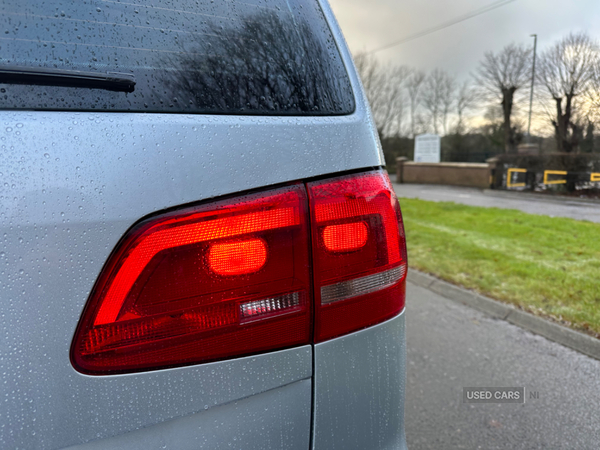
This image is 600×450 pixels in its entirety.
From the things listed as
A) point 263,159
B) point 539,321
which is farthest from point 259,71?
point 539,321

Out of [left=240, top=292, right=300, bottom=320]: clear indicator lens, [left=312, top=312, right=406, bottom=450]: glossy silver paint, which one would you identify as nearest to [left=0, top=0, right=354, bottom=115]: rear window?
[left=240, top=292, right=300, bottom=320]: clear indicator lens

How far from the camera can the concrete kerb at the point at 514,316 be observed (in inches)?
133

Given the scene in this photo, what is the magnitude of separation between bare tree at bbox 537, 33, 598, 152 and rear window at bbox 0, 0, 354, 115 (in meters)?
3.29

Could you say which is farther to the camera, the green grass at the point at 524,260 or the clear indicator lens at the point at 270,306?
the green grass at the point at 524,260

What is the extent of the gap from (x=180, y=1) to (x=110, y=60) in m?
0.28

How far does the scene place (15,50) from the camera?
0.90 metres

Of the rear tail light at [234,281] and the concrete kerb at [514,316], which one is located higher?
the rear tail light at [234,281]

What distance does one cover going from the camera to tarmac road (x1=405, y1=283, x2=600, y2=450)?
7.88ft

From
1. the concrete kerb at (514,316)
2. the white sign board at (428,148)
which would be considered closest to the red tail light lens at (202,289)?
the concrete kerb at (514,316)

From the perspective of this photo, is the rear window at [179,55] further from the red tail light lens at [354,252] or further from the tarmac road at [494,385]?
the tarmac road at [494,385]

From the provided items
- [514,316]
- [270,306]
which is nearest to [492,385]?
[514,316]

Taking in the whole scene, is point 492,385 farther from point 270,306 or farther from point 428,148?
point 428,148

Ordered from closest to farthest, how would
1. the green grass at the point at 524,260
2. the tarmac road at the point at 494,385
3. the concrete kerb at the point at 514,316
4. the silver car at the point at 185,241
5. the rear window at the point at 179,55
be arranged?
the silver car at the point at 185,241 → the rear window at the point at 179,55 → the tarmac road at the point at 494,385 → the concrete kerb at the point at 514,316 → the green grass at the point at 524,260

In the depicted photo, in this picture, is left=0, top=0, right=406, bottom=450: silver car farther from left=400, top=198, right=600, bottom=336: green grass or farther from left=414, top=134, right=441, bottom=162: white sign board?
left=414, top=134, right=441, bottom=162: white sign board
